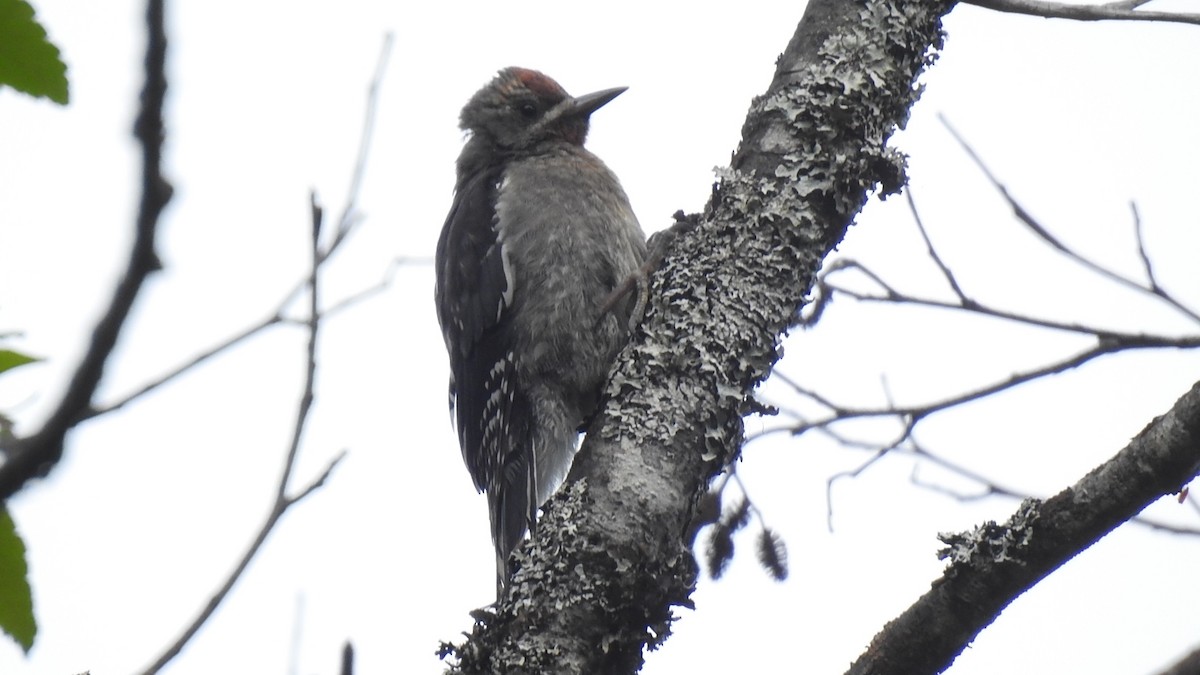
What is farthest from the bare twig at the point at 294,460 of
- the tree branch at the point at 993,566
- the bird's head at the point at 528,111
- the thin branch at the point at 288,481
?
the bird's head at the point at 528,111

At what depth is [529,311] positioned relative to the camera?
13.5 feet

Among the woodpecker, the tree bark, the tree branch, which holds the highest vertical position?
the woodpecker

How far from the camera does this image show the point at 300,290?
185cm

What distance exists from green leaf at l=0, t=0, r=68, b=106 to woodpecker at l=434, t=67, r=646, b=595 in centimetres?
270

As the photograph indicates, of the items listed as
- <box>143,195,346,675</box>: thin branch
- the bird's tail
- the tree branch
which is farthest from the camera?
→ the bird's tail

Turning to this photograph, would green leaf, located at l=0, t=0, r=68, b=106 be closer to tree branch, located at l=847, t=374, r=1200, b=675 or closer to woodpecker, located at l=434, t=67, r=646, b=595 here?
tree branch, located at l=847, t=374, r=1200, b=675

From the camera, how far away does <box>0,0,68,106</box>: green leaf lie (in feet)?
3.39

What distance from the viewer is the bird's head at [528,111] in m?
5.03

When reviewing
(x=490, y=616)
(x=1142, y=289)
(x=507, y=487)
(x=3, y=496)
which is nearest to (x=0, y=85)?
(x=3, y=496)

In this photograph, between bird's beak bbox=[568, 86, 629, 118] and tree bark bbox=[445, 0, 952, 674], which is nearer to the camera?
tree bark bbox=[445, 0, 952, 674]

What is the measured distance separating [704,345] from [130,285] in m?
1.84

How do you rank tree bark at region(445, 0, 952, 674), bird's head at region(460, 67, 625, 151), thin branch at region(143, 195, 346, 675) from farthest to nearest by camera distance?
bird's head at region(460, 67, 625, 151)
tree bark at region(445, 0, 952, 674)
thin branch at region(143, 195, 346, 675)

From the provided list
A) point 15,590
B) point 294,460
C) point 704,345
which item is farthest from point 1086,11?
point 15,590

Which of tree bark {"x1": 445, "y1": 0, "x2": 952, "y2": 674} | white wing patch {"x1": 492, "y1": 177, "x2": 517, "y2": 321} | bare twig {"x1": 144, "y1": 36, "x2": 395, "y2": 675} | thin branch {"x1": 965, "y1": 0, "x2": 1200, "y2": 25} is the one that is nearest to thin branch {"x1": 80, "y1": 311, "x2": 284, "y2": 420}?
bare twig {"x1": 144, "y1": 36, "x2": 395, "y2": 675}
